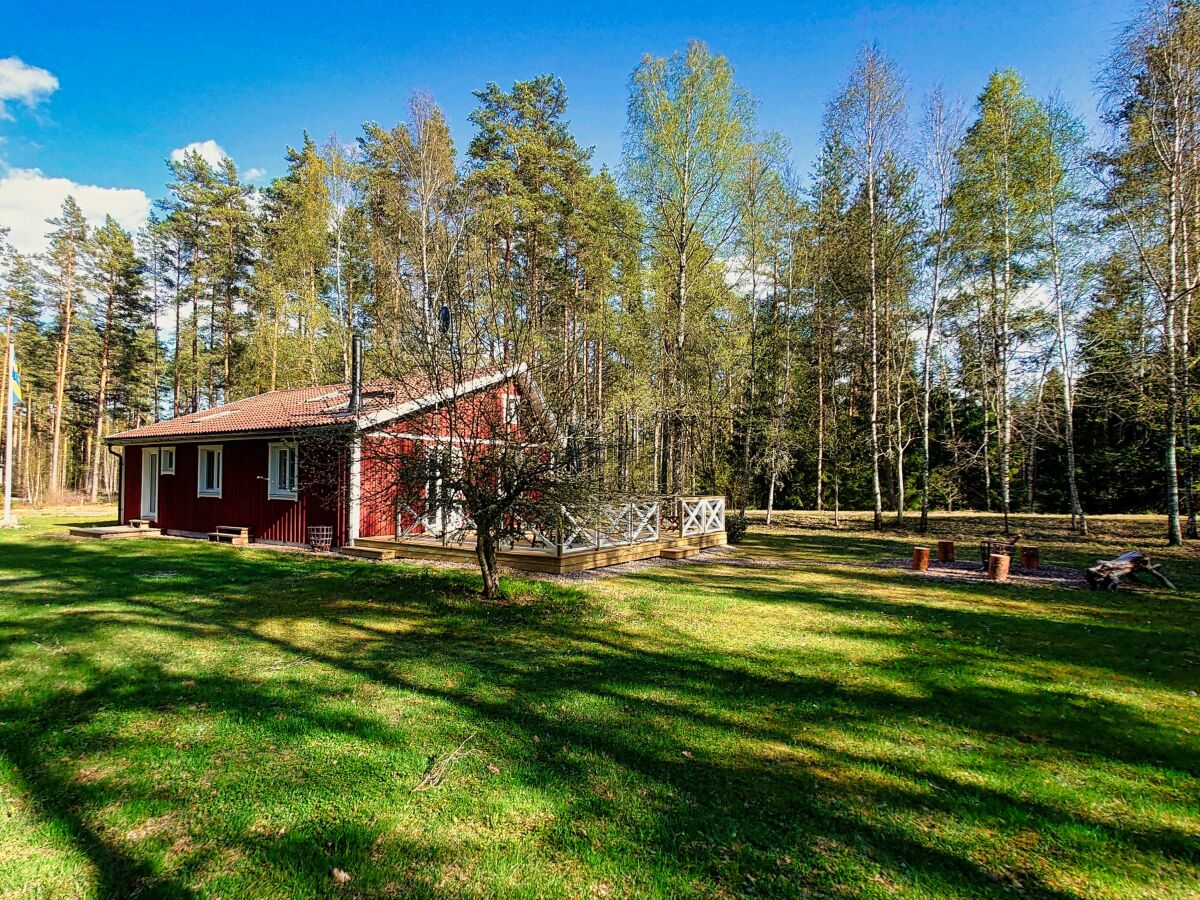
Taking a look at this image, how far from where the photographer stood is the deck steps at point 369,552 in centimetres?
1082

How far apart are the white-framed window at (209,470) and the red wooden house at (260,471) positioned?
3 cm

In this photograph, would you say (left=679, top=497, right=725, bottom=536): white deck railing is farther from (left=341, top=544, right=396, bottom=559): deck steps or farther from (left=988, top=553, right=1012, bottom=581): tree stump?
(left=341, top=544, right=396, bottom=559): deck steps

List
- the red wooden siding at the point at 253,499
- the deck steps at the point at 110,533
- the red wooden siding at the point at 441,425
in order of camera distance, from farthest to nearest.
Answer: the deck steps at the point at 110,533 < the red wooden siding at the point at 253,499 < the red wooden siding at the point at 441,425

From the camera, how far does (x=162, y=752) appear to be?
3.21 m

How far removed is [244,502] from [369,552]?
14.4ft

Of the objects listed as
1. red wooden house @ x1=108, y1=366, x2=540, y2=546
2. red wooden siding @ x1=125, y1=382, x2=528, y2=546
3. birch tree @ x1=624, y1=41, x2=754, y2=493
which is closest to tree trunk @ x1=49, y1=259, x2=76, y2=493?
red wooden house @ x1=108, y1=366, x2=540, y2=546

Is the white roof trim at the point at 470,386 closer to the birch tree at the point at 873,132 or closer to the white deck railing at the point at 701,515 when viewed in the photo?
the white deck railing at the point at 701,515

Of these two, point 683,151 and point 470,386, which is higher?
point 683,151

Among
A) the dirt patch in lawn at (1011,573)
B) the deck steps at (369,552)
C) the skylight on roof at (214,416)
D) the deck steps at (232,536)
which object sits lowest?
the dirt patch in lawn at (1011,573)

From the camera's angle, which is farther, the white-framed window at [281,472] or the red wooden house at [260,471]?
the white-framed window at [281,472]

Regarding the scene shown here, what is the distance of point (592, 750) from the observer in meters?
3.32

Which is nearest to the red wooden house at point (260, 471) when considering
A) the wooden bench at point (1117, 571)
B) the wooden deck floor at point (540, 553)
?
the wooden deck floor at point (540, 553)

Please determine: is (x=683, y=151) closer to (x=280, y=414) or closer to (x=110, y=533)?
(x=280, y=414)

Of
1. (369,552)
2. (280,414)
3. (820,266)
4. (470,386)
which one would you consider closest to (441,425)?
(470,386)
